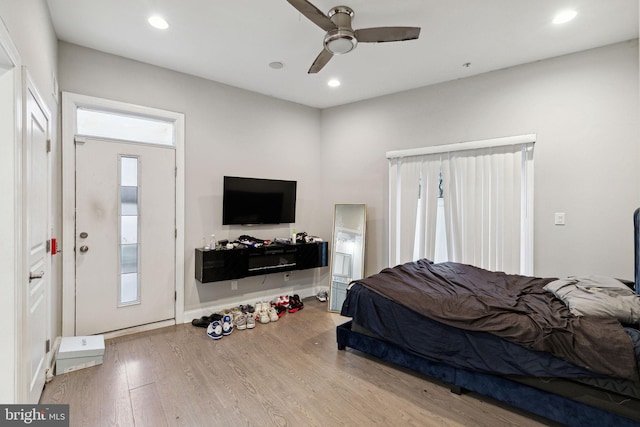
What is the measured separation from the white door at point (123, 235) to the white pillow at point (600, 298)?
375cm

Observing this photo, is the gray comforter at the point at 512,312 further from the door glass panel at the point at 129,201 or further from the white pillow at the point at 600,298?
the door glass panel at the point at 129,201

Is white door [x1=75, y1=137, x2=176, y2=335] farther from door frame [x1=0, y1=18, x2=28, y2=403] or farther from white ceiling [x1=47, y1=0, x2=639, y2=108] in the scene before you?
door frame [x1=0, y1=18, x2=28, y2=403]

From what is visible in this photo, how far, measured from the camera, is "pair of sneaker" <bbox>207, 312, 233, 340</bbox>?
3.35 m

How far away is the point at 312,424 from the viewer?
2.04 metres

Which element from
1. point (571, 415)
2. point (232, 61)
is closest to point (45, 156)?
point (232, 61)

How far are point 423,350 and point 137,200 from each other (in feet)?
10.4

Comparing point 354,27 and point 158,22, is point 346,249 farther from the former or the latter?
point 158,22

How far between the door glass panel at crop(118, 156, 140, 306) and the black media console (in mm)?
653

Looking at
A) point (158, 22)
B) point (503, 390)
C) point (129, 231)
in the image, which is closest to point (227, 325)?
point (129, 231)

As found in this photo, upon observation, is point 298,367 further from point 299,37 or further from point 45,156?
point 299,37

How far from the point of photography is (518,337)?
2047mm

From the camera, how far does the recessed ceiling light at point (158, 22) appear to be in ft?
8.61

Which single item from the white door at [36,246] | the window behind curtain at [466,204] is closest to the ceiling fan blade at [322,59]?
the window behind curtain at [466,204]

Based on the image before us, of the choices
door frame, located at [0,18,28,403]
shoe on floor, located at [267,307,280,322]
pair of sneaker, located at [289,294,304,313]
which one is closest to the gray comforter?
shoe on floor, located at [267,307,280,322]
